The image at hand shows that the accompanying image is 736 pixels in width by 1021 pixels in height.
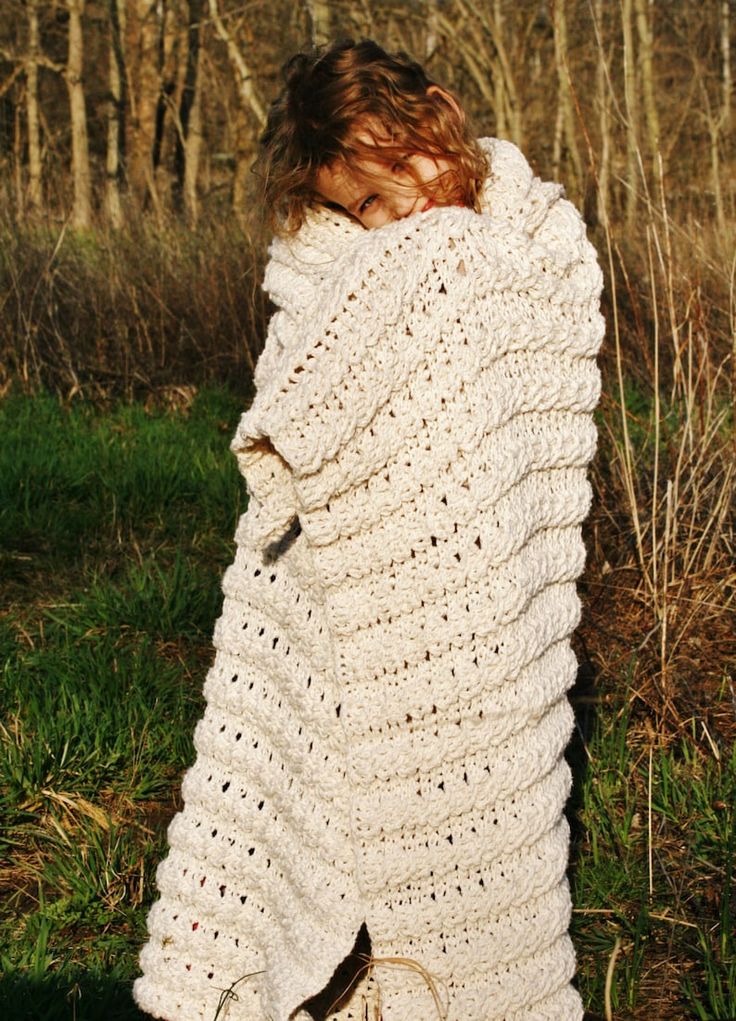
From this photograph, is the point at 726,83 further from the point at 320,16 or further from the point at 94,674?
the point at 94,674

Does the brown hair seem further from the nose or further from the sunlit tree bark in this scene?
the sunlit tree bark

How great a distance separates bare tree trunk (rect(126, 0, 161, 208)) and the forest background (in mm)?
6119

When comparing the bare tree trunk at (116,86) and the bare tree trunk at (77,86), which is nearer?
the bare tree trunk at (77,86)

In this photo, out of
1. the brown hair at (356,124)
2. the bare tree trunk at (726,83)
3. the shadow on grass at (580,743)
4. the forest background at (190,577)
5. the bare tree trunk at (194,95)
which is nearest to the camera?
the brown hair at (356,124)

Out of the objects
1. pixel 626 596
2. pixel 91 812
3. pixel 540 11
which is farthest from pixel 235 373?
pixel 540 11

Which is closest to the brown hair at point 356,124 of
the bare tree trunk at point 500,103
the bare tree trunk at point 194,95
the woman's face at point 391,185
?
the woman's face at point 391,185

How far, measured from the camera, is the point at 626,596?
3104mm

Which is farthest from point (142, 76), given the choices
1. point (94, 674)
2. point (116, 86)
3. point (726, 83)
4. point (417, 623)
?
point (417, 623)

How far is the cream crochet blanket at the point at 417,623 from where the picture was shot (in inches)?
60.2

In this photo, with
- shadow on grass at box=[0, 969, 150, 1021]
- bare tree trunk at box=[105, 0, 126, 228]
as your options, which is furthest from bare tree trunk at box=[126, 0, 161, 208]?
shadow on grass at box=[0, 969, 150, 1021]

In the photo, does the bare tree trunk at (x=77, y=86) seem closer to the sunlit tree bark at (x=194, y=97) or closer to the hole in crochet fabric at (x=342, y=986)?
the sunlit tree bark at (x=194, y=97)

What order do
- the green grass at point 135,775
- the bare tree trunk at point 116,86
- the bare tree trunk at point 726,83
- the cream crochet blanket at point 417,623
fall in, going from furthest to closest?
the bare tree trunk at point 116,86 < the bare tree trunk at point 726,83 < the green grass at point 135,775 < the cream crochet blanket at point 417,623

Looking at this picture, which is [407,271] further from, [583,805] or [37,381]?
[37,381]

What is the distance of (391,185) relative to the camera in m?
1.73
